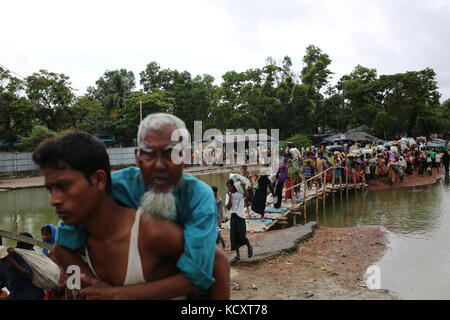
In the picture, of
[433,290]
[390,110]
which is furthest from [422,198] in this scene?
[390,110]

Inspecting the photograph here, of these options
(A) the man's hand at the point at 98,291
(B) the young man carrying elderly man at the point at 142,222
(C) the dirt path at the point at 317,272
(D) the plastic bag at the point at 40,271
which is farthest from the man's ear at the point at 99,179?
(C) the dirt path at the point at 317,272

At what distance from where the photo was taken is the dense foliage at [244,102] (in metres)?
28.0

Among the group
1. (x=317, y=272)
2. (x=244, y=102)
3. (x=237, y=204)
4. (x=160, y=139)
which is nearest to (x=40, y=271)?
(x=160, y=139)

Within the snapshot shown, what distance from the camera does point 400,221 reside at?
10.4 meters

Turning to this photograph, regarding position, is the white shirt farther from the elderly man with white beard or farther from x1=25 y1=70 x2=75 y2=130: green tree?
x1=25 y1=70 x2=75 y2=130: green tree

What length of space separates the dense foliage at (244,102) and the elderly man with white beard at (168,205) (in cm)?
2854

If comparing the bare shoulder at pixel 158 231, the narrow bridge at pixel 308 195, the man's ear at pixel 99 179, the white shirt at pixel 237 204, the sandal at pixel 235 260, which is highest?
the man's ear at pixel 99 179

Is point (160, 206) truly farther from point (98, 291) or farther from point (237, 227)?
point (237, 227)

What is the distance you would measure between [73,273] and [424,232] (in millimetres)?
9458

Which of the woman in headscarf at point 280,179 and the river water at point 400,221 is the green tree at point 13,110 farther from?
the woman in headscarf at point 280,179

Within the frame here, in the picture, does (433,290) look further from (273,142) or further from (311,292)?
(273,142)

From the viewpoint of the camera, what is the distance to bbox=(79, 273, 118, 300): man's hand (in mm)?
1363

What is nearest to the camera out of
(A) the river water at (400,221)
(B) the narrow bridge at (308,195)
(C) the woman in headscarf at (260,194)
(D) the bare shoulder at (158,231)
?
(D) the bare shoulder at (158,231)

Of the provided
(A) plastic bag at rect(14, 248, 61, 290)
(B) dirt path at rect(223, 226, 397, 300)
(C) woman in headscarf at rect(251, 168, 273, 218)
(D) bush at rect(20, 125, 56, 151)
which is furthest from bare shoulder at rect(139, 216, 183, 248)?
(D) bush at rect(20, 125, 56, 151)
